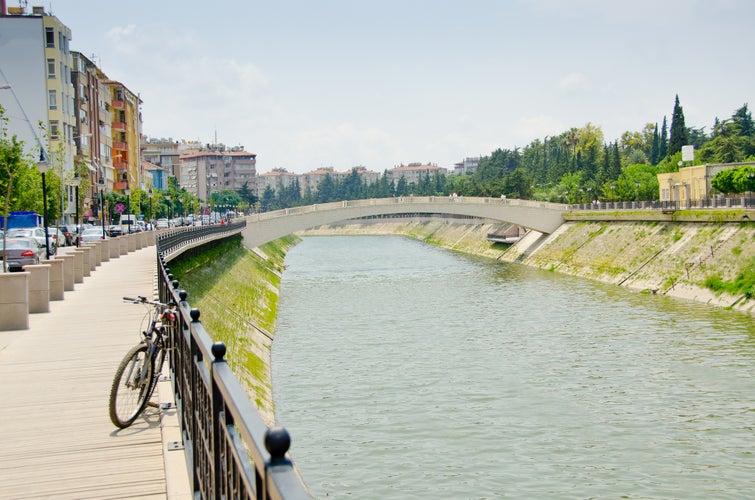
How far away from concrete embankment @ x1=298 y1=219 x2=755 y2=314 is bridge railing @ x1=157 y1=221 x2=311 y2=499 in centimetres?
3136

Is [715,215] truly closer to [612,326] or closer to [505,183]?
[612,326]

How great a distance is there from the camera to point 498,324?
1347 inches

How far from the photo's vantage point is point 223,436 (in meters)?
4.55

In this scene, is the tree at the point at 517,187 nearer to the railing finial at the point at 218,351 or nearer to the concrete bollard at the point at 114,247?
the concrete bollard at the point at 114,247

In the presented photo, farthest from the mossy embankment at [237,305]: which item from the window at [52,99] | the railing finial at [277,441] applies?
the window at [52,99]

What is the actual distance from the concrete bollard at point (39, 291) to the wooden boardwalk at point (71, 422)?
6.78 feet

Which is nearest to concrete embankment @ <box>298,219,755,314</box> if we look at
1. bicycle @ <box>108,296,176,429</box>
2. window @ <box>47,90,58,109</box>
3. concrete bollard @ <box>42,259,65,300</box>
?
concrete bollard @ <box>42,259,65,300</box>

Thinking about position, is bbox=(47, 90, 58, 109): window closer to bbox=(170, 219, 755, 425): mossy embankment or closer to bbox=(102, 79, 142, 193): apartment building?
bbox=(170, 219, 755, 425): mossy embankment

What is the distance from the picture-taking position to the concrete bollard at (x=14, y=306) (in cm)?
1641

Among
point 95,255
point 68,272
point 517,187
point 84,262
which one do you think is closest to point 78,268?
point 84,262

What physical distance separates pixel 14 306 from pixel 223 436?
13.6 metres

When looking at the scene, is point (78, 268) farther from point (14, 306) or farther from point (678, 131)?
point (678, 131)

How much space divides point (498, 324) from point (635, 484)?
19037 mm

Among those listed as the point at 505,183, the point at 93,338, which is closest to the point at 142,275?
the point at 93,338
